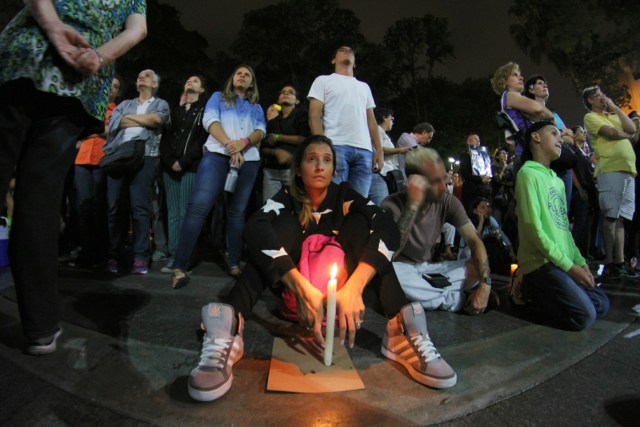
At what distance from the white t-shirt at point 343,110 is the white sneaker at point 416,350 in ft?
6.95

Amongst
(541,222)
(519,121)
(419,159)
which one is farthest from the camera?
(519,121)

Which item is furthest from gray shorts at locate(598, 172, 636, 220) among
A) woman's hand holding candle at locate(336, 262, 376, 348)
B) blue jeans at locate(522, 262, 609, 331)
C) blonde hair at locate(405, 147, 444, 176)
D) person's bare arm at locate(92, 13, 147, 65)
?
person's bare arm at locate(92, 13, 147, 65)

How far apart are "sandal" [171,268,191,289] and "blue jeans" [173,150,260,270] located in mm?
53

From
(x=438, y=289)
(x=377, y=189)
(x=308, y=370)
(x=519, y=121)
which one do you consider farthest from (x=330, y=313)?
(x=377, y=189)

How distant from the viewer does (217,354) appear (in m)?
1.80

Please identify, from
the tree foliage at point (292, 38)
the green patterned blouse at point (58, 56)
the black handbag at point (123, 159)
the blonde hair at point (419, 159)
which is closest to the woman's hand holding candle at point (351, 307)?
the blonde hair at point (419, 159)

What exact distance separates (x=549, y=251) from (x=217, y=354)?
90.1 inches

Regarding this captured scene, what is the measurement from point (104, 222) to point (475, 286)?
3.62m

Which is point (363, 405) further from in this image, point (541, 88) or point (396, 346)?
point (541, 88)

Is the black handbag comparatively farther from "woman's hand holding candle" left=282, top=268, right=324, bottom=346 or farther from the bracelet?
"woman's hand holding candle" left=282, top=268, right=324, bottom=346

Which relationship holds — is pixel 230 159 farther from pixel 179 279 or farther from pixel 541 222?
pixel 541 222

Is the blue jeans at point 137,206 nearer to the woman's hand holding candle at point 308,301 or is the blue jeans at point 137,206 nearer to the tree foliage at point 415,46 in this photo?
the woman's hand holding candle at point 308,301

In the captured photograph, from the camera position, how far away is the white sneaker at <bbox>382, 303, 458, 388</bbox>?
1800mm

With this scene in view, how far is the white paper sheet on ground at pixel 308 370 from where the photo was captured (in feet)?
5.75
